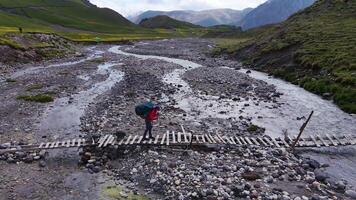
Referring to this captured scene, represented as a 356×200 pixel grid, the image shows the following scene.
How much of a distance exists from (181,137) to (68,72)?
125 feet

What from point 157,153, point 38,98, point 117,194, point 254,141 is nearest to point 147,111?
point 157,153

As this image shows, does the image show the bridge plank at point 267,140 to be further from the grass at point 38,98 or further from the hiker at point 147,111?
the grass at point 38,98

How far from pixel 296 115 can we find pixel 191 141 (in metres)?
14.8

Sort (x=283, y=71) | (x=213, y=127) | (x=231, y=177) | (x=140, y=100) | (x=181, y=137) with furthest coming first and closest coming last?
(x=283, y=71)
(x=140, y=100)
(x=213, y=127)
(x=181, y=137)
(x=231, y=177)

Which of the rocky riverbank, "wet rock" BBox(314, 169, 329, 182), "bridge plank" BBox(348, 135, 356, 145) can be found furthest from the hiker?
"bridge plank" BBox(348, 135, 356, 145)

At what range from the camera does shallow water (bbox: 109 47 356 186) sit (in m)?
24.8

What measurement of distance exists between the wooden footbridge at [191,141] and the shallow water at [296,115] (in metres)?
1.14

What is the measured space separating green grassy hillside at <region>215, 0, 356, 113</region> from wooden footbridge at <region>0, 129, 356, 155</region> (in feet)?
35.9

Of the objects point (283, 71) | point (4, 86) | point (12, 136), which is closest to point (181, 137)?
point (12, 136)

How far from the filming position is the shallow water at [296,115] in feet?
81.5

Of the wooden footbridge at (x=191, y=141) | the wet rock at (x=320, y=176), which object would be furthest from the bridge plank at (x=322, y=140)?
the wet rock at (x=320, y=176)

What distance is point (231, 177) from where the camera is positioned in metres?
20.7

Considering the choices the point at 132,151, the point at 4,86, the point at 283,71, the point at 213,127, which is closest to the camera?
the point at 132,151

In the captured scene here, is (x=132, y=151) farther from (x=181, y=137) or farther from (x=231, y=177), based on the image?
(x=231, y=177)
